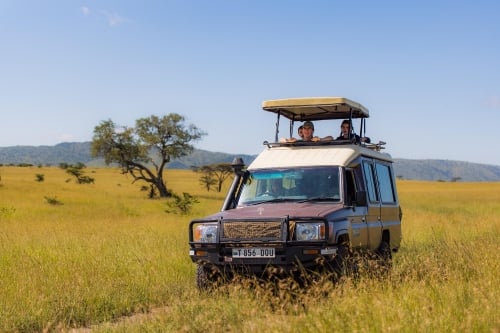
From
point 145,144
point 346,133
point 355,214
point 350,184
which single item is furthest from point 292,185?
point 145,144

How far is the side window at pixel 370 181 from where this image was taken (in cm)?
1000

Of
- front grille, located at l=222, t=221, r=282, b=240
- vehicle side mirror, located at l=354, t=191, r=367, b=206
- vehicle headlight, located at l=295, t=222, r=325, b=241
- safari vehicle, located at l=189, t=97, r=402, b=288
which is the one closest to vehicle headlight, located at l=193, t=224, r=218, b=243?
safari vehicle, located at l=189, t=97, r=402, b=288

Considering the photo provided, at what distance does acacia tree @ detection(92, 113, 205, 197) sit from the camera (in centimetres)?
4866

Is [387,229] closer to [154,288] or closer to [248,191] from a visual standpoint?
[248,191]

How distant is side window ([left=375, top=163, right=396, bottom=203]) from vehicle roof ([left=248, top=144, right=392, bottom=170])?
3.34 ft

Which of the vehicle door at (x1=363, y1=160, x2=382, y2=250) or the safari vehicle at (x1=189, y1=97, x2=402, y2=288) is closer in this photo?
the safari vehicle at (x1=189, y1=97, x2=402, y2=288)

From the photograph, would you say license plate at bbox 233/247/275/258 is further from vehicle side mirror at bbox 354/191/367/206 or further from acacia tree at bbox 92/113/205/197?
acacia tree at bbox 92/113/205/197

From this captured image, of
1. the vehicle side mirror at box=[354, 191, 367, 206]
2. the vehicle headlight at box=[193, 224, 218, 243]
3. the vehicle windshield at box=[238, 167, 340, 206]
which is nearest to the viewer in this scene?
the vehicle headlight at box=[193, 224, 218, 243]

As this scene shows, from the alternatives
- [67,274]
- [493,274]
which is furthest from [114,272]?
[493,274]

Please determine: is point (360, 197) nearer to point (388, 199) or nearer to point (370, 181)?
point (370, 181)

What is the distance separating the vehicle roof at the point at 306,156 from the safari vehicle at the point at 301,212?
0.01 meters

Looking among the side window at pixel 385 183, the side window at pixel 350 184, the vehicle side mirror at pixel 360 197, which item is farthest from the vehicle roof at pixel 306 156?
the side window at pixel 385 183

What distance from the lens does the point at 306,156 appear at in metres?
9.60

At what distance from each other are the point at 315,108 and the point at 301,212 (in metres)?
4.22
